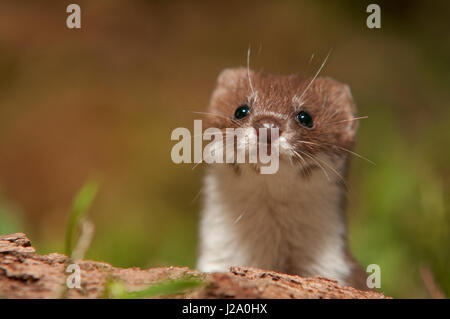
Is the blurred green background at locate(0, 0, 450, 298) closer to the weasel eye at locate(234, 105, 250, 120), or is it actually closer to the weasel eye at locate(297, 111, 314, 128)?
the weasel eye at locate(297, 111, 314, 128)

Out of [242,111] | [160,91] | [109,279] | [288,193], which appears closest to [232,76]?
[242,111]

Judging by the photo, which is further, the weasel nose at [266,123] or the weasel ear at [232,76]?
the weasel ear at [232,76]

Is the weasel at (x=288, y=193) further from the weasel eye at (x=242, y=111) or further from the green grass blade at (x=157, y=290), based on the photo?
the green grass blade at (x=157, y=290)

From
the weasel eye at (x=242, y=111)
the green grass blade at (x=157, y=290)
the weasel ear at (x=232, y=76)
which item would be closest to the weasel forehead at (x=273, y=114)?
the weasel eye at (x=242, y=111)

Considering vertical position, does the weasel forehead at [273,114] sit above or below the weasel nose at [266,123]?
above

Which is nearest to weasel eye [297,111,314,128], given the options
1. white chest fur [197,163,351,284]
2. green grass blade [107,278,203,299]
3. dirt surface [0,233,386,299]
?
white chest fur [197,163,351,284]

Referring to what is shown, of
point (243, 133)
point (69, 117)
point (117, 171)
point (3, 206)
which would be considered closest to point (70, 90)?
point (69, 117)
